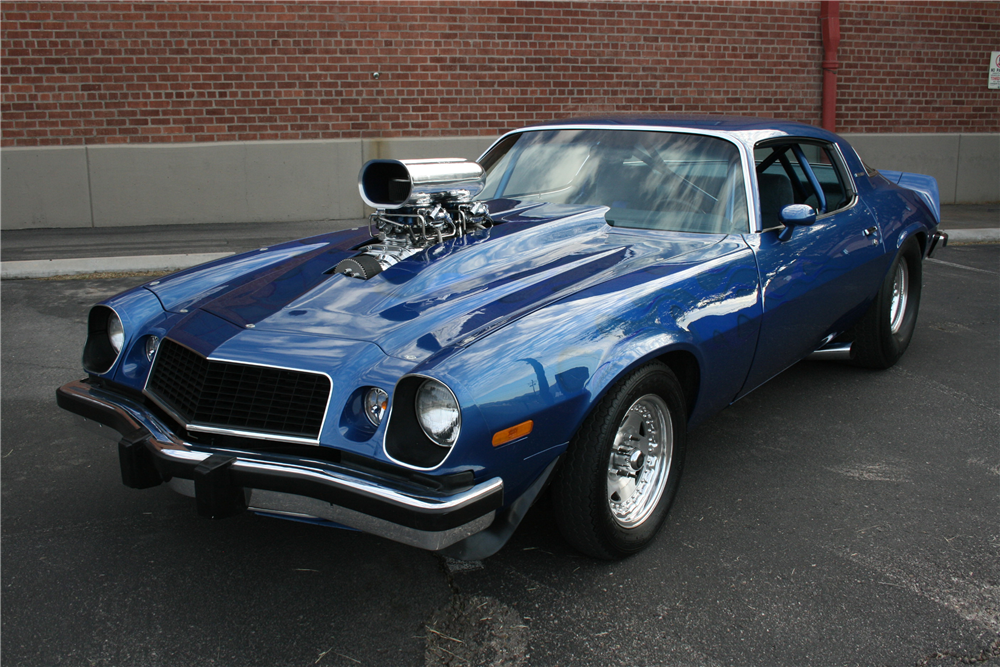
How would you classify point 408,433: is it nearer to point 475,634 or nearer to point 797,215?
point 475,634

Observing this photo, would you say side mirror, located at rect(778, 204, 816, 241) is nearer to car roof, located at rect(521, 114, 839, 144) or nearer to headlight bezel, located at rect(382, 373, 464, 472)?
Result: car roof, located at rect(521, 114, 839, 144)

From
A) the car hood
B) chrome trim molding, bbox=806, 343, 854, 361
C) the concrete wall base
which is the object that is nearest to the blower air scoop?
the car hood

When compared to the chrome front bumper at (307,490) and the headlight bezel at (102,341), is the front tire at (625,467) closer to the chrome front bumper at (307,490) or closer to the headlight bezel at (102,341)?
the chrome front bumper at (307,490)

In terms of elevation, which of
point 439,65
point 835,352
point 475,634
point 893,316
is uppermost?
point 439,65

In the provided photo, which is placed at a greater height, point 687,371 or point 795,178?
point 795,178

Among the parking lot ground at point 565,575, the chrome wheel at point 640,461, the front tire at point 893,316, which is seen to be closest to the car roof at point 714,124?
the front tire at point 893,316

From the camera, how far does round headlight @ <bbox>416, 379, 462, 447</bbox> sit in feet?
7.40

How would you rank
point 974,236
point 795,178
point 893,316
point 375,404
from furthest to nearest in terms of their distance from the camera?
1. point 974,236
2. point 893,316
3. point 795,178
4. point 375,404

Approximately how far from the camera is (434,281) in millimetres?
2930

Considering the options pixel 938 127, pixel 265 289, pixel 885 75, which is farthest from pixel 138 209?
pixel 938 127

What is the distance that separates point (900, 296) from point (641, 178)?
7.27 ft

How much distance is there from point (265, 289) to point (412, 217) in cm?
63

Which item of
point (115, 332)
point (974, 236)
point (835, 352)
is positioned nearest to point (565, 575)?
point (115, 332)

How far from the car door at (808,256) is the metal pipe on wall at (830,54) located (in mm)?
6701
